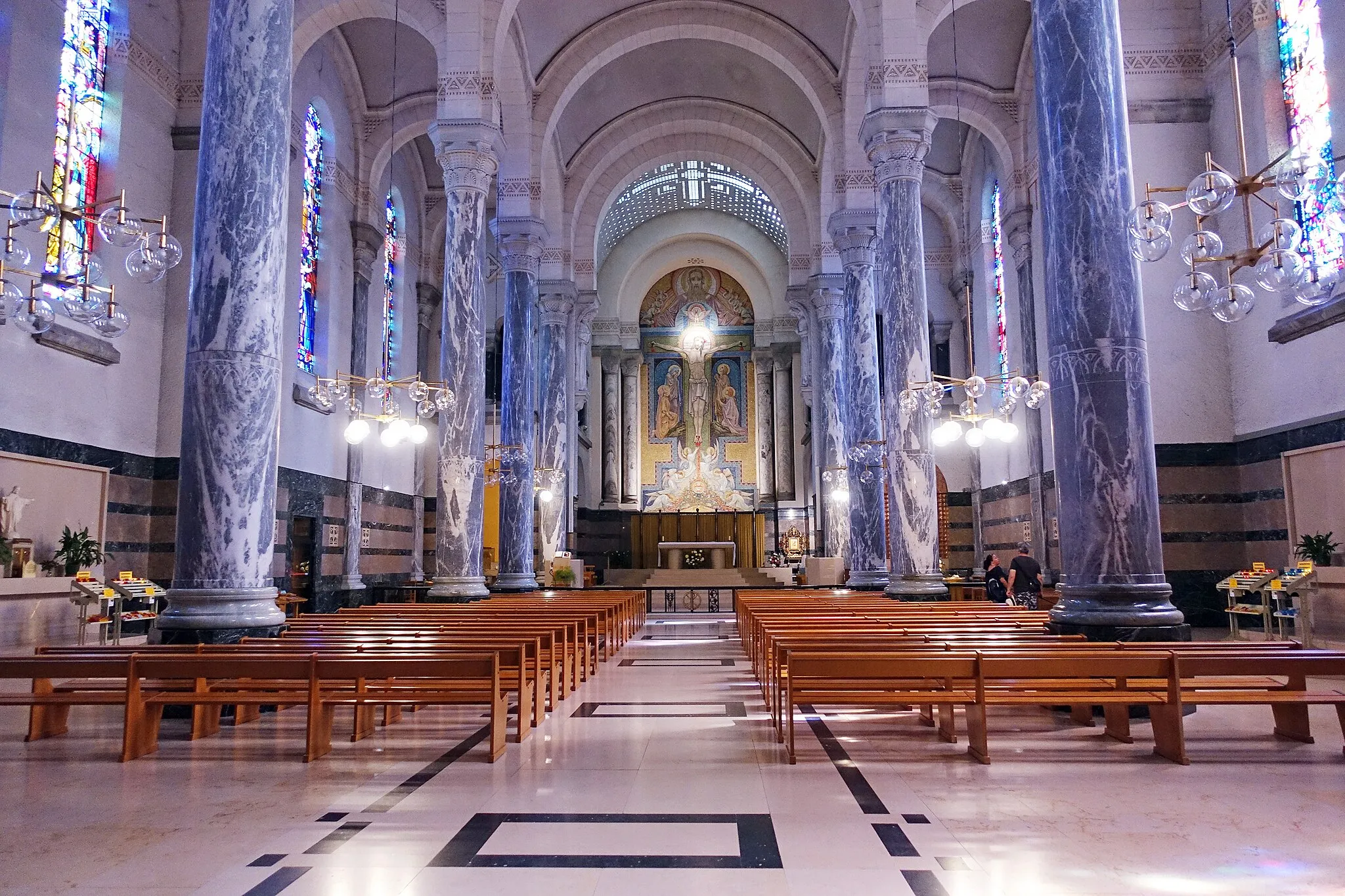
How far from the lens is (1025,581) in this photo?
460 inches

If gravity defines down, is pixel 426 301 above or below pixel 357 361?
above

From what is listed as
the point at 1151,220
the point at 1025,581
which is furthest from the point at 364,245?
the point at 1151,220

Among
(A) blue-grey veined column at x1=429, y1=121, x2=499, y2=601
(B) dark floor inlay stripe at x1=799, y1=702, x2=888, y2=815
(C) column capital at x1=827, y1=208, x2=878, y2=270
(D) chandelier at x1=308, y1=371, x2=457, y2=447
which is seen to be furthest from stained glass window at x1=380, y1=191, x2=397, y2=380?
(B) dark floor inlay stripe at x1=799, y1=702, x2=888, y2=815

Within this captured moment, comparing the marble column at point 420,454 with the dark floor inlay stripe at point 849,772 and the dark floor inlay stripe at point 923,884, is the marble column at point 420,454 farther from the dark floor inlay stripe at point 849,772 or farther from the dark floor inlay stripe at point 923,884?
the dark floor inlay stripe at point 923,884

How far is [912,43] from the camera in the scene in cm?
1347

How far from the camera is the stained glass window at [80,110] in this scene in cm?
1267

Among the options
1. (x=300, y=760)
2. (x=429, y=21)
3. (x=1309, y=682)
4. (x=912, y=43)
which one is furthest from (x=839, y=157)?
(x=300, y=760)

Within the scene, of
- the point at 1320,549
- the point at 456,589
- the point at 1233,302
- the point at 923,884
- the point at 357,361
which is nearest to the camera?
the point at 923,884

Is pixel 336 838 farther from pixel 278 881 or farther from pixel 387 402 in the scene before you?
pixel 387 402

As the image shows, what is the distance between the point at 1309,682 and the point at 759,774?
6858 mm

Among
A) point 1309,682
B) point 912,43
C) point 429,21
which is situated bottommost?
point 1309,682

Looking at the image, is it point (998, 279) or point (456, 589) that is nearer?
point (456, 589)

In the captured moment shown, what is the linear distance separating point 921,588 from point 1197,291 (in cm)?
650

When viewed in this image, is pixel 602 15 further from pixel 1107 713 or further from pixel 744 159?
pixel 1107 713
